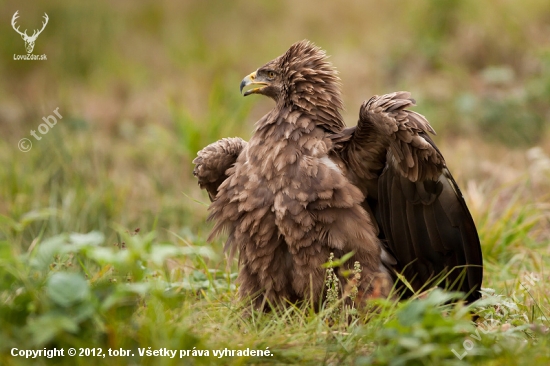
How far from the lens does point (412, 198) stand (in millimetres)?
3793

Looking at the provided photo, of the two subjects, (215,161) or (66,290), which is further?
(215,161)

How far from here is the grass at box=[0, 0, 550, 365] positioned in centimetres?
261

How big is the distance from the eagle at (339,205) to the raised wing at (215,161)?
0.82ft

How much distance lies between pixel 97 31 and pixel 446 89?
6379 mm

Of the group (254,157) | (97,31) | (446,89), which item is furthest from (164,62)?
(254,157)

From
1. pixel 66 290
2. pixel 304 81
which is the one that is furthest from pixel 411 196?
pixel 66 290

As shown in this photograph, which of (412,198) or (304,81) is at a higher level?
(304,81)

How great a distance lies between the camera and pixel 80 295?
2498 millimetres

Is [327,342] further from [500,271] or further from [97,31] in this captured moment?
[97,31]

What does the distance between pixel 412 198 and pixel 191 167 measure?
412 centimetres
